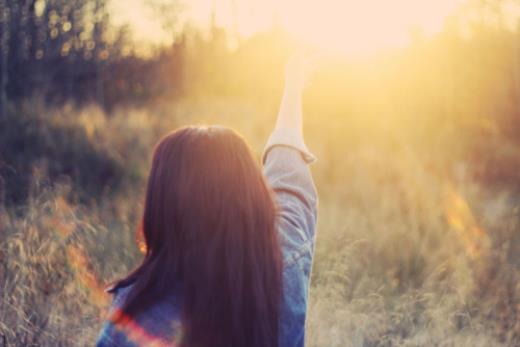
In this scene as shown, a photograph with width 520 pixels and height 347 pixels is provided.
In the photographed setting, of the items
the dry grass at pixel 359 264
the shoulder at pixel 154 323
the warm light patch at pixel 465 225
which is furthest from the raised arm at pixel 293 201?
the warm light patch at pixel 465 225

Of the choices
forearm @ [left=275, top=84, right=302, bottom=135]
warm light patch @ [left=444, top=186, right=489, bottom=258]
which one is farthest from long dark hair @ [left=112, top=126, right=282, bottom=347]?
warm light patch @ [left=444, top=186, right=489, bottom=258]

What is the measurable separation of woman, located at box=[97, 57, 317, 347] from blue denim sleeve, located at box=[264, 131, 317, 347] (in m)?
0.06

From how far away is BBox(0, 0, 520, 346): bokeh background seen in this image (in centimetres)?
337

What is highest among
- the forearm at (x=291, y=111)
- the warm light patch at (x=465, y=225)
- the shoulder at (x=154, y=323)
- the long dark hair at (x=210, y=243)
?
the forearm at (x=291, y=111)

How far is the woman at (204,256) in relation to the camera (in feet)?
4.37

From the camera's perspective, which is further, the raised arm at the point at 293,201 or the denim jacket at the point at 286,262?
the raised arm at the point at 293,201

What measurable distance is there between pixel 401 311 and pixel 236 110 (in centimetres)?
1015

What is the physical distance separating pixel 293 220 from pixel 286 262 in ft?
0.42

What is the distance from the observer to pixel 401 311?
11.7 ft

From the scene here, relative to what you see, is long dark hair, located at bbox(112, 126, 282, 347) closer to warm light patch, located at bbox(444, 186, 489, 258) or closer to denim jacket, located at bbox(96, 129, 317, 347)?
denim jacket, located at bbox(96, 129, 317, 347)

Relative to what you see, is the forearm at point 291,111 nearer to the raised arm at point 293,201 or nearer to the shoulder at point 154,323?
the raised arm at point 293,201

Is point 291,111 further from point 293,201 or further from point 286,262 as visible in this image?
point 286,262

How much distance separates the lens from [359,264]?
4234mm

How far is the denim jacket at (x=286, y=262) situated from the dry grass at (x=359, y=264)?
163 cm
